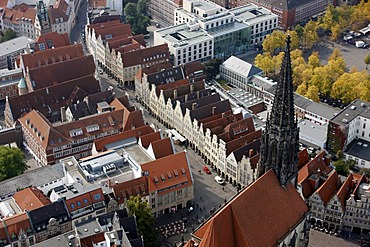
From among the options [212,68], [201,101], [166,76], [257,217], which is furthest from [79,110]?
[257,217]

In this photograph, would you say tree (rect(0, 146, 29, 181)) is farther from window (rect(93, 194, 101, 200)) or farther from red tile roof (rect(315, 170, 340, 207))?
red tile roof (rect(315, 170, 340, 207))

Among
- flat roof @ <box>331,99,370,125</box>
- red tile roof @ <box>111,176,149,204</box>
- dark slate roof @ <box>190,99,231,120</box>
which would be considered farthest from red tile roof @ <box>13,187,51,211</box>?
flat roof @ <box>331,99,370,125</box>

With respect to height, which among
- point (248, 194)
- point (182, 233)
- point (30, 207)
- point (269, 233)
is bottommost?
point (182, 233)

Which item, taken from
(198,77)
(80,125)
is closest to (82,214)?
(80,125)

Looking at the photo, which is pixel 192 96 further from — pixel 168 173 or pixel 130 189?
pixel 130 189

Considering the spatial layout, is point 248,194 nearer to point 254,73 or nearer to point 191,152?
point 191,152

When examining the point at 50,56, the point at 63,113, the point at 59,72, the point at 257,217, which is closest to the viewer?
the point at 257,217

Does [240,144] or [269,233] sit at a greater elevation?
[269,233]
